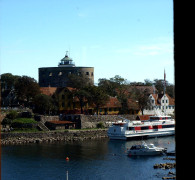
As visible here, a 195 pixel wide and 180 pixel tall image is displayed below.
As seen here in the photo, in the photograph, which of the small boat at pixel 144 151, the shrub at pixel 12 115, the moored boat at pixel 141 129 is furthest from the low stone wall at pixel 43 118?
the small boat at pixel 144 151

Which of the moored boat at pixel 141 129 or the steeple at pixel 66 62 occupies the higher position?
the steeple at pixel 66 62

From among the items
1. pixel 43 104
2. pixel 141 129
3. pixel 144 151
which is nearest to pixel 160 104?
pixel 141 129

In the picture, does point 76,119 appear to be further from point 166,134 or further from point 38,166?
point 38,166

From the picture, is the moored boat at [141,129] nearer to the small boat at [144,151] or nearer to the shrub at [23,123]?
the shrub at [23,123]

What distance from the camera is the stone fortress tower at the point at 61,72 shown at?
91.3 meters

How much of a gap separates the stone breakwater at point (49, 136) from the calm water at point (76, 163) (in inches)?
135

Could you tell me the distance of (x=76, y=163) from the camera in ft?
126

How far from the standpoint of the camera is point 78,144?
52.6 m

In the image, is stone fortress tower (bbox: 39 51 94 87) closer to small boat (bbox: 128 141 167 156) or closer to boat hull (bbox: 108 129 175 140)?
boat hull (bbox: 108 129 175 140)

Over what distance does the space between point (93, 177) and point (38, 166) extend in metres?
6.77

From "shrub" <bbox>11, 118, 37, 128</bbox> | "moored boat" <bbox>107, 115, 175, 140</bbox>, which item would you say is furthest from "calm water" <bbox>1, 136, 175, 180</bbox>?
"shrub" <bbox>11, 118, 37, 128</bbox>

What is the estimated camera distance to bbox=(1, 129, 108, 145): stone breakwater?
178 ft

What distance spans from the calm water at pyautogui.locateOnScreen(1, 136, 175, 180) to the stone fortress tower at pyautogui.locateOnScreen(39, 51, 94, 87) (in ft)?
132

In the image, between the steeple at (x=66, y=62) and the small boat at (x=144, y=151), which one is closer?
the small boat at (x=144, y=151)
